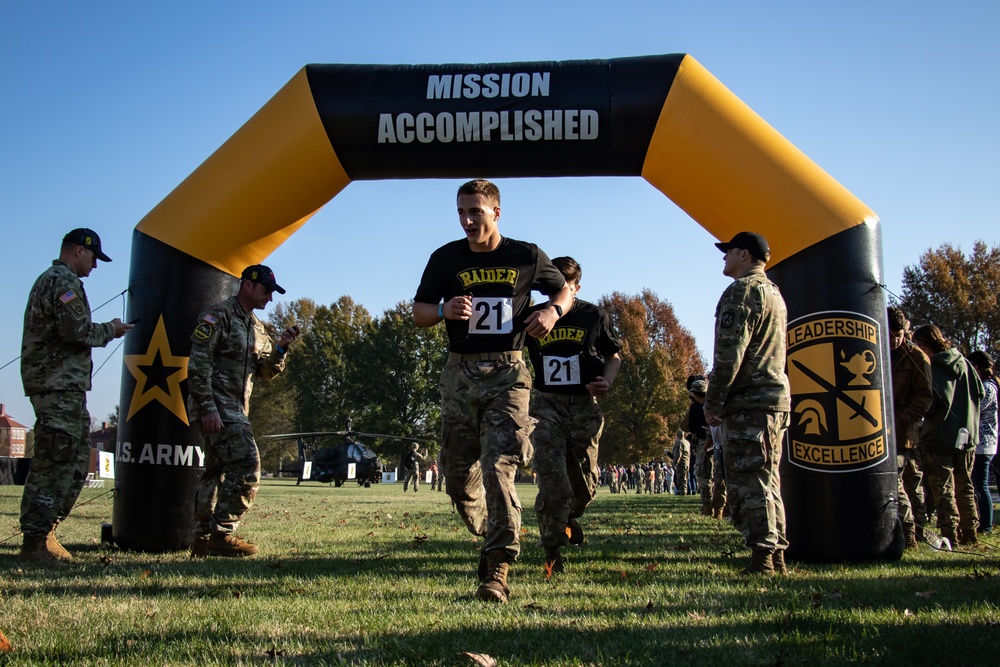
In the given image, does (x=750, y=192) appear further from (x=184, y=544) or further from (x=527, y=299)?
(x=184, y=544)

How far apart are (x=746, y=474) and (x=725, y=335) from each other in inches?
38.9

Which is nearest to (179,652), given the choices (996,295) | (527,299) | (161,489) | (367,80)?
(527,299)

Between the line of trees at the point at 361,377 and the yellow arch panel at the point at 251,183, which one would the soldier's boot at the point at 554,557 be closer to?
the yellow arch panel at the point at 251,183

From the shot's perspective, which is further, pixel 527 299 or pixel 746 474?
pixel 746 474

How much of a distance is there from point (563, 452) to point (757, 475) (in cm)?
188

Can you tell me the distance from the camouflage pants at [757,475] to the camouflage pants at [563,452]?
1.50m

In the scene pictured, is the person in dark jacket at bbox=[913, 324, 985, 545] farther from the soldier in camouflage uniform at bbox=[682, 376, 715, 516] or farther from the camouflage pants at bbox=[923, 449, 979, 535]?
the soldier in camouflage uniform at bbox=[682, 376, 715, 516]

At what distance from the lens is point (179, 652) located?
127 inches

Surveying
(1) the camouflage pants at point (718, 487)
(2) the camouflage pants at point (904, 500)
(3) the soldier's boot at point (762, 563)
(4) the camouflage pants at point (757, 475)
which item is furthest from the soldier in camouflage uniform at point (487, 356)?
(1) the camouflage pants at point (718, 487)

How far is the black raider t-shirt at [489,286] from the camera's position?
489 centimetres

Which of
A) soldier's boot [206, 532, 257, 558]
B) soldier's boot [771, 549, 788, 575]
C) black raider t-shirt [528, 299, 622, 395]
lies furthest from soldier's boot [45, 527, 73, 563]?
soldier's boot [771, 549, 788, 575]

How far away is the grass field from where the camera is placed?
10.5 ft

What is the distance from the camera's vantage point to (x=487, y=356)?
488 centimetres

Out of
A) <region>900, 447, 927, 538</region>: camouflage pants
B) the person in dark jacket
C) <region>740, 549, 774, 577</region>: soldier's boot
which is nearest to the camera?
<region>740, 549, 774, 577</region>: soldier's boot
